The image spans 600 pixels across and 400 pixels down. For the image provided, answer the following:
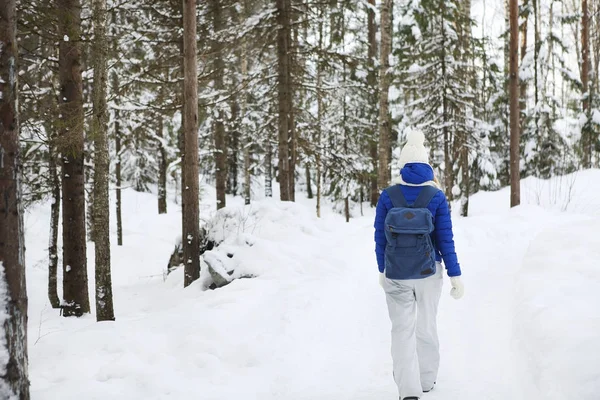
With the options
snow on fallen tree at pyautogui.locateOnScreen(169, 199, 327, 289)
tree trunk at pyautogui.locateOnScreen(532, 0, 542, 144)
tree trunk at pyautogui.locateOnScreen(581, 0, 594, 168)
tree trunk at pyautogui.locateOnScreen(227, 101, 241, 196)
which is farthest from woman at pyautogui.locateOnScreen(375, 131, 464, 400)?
tree trunk at pyautogui.locateOnScreen(581, 0, 594, 168)

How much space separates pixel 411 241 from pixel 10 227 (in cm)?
314

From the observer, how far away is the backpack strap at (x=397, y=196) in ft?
13.1

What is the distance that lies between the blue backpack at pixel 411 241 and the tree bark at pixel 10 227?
2.95 metres

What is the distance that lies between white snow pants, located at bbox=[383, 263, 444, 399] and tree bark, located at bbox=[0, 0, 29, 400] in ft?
9.85

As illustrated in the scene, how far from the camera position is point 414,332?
4039 mm

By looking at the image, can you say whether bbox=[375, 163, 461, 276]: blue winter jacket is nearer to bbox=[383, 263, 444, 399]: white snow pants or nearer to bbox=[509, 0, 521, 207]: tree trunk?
bbox=[383, 263, 444, 399]: white snow pants

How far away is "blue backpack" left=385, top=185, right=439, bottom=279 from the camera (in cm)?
379

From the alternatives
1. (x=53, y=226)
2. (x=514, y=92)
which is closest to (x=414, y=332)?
(x=53, y=226)

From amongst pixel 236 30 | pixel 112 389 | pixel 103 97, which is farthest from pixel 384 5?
pixel 112 389

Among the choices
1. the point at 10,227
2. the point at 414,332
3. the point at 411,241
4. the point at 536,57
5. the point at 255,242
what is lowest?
the point at 414,332

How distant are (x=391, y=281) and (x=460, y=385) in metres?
1.27

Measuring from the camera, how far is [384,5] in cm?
1264

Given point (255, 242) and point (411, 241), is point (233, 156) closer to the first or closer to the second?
point (255, 242)

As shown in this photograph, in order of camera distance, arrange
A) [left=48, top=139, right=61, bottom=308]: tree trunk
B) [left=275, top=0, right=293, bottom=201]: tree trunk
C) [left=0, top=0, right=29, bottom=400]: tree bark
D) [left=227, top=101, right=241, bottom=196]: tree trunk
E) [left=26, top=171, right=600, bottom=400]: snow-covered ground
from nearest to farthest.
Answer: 1. [left=0, top=0, right=29, bottom=400]: tree bark
2. [left=26, top=171, right=600, bottom=400]: snow-covered ground
3. [left=48, top=139, right=61, bottom=308]: tree trunk
4. [left=275, top=0, right=293, bottom=201]: tree trunk
5. [left=227, top=101, right=241, bottom=196]: tree trunk
